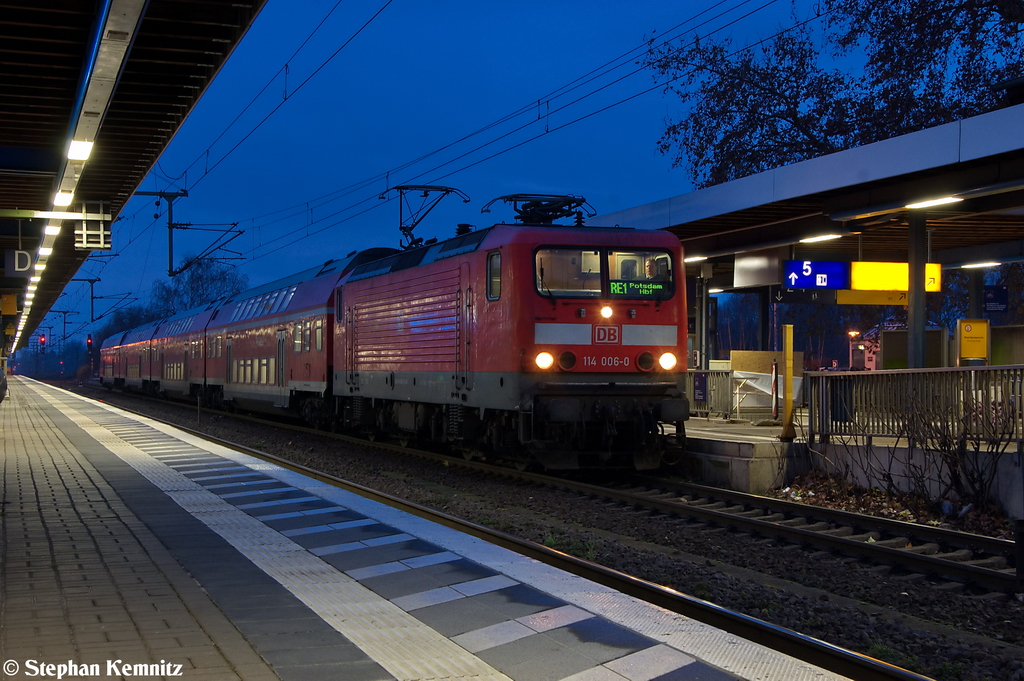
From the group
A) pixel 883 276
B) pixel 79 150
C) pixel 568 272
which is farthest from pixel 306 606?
pixel 883 276

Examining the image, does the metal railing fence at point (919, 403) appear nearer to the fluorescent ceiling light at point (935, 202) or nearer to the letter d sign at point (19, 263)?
the fluorescent ceiling light at point (935, 202)

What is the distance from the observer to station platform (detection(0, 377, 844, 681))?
464cm

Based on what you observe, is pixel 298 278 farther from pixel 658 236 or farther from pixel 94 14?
pixel 94 14

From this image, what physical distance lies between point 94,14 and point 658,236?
7.41m

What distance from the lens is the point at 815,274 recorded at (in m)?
14.7

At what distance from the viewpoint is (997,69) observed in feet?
87.3

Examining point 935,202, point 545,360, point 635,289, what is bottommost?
point 545,360

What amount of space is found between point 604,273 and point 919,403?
4167 mm

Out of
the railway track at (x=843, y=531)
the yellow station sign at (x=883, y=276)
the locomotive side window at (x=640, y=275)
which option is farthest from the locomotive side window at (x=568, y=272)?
the yellow station sign at (x=883, y=276)

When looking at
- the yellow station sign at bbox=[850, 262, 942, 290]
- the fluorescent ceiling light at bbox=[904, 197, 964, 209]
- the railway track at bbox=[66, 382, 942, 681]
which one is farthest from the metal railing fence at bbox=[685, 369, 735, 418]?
the railway track at bbox=[66, 382, 942, 681]

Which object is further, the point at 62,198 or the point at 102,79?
the point at 62,198

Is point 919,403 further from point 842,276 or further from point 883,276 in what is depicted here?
point 883,276

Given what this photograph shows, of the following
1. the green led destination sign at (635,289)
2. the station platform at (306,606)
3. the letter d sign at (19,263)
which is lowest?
the station platform at (306,606)

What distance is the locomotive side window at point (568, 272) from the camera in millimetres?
11914
